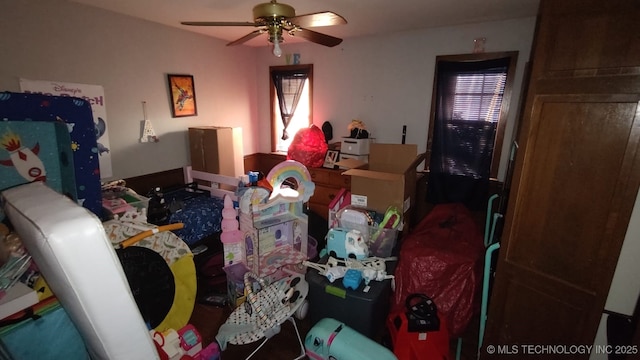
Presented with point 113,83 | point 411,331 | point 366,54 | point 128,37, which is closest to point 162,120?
point 113,83

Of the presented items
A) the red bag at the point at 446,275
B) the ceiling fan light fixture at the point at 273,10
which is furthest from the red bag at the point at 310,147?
the ceiling fan light fixture at the point at 273,10

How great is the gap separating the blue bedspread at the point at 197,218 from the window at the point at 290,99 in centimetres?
166

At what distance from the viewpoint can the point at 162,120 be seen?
322 cm

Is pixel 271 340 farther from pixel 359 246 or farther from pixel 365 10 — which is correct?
pixel 365 10

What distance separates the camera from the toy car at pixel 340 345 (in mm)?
1440

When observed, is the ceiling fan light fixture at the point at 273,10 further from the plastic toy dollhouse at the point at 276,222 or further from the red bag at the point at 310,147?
the red bag at the point at 310,147

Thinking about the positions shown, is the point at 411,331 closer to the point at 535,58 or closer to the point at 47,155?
the point at 535,58

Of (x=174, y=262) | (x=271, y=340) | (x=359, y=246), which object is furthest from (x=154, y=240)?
(x=359, y=246)

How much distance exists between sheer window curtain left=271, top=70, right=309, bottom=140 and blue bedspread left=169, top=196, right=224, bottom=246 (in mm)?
1658

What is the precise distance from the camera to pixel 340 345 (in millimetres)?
1496

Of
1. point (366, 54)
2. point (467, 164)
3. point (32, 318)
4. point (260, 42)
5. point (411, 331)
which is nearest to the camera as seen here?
point (32, 318)

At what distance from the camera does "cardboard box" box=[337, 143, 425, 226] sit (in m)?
2.37

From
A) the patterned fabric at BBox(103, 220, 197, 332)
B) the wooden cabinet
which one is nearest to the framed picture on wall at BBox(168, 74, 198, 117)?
the wooden cabinet

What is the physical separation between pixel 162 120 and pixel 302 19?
2318 mm
